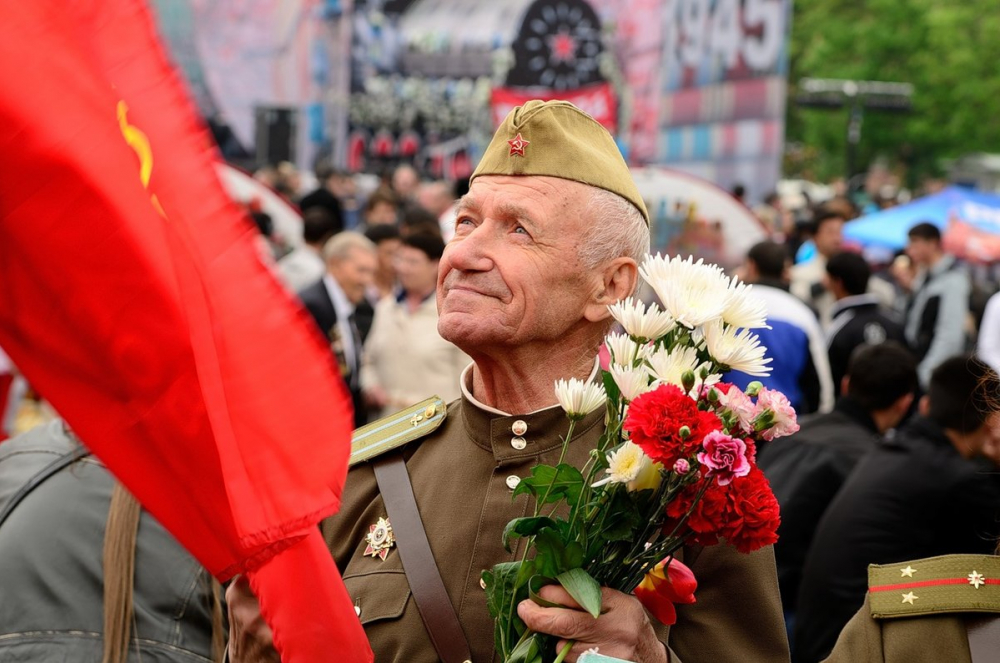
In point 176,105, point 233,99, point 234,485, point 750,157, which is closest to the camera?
point 234,485

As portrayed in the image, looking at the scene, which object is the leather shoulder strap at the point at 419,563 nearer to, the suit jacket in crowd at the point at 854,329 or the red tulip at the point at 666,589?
the red tulip at the point at 666,589

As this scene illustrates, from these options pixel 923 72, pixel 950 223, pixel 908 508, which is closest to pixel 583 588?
pixel 908 508

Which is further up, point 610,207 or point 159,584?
point 610,207

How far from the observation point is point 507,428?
2.95 meters

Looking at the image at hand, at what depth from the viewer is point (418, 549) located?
112 inches

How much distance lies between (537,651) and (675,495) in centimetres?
37

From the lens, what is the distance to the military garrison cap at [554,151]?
2.92m

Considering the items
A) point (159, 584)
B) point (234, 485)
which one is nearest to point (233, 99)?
point (159, 584)

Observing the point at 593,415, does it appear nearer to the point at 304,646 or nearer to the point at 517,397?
the point at 517,397

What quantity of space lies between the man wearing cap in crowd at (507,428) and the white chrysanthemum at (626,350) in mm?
525

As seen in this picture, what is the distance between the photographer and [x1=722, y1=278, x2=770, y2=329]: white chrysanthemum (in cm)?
231

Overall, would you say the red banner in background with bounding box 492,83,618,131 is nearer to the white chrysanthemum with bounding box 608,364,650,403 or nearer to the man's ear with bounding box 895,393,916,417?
the man's ear with bounding box 895,393,916,417

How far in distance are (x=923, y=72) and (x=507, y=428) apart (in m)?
45.5

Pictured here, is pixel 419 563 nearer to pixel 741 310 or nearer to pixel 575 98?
pixel 741 310
